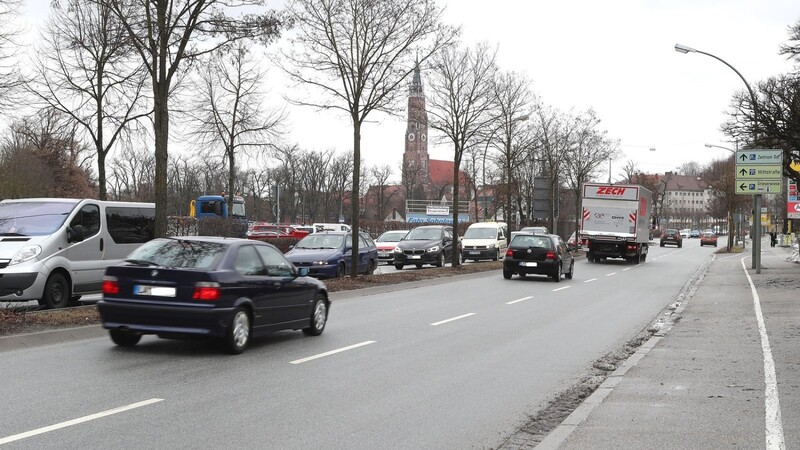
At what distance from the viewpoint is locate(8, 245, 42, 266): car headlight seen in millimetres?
13078

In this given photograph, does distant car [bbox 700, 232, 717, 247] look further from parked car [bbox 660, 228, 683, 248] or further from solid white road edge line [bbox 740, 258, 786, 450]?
solid white road edge line [bbox 740, 258, 786, 450]

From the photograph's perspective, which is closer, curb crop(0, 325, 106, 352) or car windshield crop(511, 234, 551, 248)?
curb crop(0, 325, 106, 352)

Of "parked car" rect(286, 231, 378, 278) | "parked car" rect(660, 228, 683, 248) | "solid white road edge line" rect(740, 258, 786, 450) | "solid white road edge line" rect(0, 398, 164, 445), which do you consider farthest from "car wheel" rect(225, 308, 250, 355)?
"parked car" rect(660, 228, 683, 248)

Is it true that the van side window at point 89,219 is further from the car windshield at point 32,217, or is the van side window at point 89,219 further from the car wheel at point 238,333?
the car wheel at point 238,333

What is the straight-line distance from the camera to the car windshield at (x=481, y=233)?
130 ft

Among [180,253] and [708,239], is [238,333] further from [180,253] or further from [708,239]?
[708,239]

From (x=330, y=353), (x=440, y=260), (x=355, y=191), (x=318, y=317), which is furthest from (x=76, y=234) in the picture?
(x=440, y=260)

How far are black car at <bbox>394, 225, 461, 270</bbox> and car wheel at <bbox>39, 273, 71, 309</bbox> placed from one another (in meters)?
18.1

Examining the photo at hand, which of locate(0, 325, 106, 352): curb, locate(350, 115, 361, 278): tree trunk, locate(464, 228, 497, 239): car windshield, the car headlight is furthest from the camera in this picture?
locate(464, 228, 497, 239): car windshield

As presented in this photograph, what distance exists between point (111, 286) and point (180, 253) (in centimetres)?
91

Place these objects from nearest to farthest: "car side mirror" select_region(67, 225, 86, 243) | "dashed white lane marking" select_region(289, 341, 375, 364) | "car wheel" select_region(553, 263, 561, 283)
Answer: "dashed white lane marking" select_region(289, 341, 375, 364)
"car side mirror" select_region(67, 225, 86, 243)
"car wheel" select_region(553, 263, 561, 283)

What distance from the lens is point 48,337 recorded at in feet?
34.7

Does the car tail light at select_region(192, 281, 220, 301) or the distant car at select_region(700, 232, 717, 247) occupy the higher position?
the car tail light at select_region(192, 281, 220, 301)

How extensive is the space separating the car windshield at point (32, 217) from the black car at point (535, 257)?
599 inches
